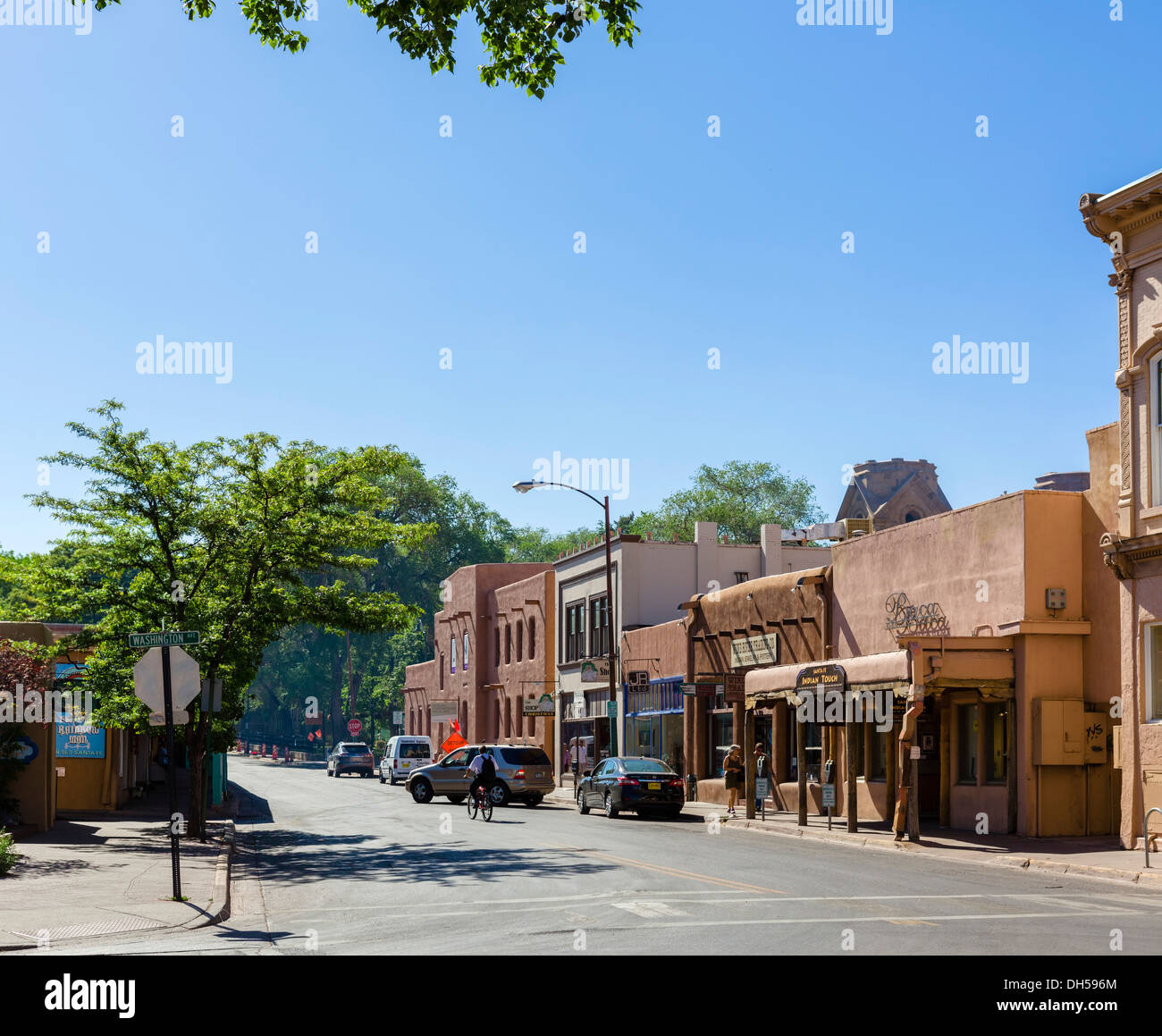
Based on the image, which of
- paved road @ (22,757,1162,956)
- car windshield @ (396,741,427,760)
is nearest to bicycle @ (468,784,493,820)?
paved road @ (22,757,1162,956)

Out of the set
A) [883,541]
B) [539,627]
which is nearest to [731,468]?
[539,627]

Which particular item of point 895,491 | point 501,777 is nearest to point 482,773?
point 501,777

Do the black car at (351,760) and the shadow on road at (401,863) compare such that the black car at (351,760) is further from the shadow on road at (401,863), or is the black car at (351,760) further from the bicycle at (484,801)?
the shadow on road at (401,863)

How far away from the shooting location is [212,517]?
24297 millimetres

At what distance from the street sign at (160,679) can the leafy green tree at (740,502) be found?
82382 mm

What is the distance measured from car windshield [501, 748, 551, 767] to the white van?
15166mm

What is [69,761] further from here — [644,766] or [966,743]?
[966,743]

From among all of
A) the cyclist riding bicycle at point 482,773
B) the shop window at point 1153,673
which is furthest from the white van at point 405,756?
the shop window at point 1153,673

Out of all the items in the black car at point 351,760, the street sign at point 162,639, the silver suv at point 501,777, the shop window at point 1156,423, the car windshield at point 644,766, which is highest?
the shop window at point 1156,423

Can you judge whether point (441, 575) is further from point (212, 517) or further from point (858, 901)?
point (858, 901)

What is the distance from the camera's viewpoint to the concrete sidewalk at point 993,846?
19.5 m

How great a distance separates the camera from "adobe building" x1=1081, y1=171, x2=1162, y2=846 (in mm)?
22719

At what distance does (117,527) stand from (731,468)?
8100 cm

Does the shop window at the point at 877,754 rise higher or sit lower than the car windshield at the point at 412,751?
higher
